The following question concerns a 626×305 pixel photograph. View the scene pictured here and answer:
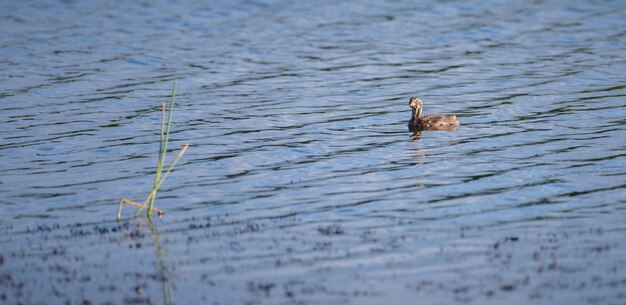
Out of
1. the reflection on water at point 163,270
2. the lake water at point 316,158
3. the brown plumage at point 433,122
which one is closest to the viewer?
the reflection on water at point 163,270

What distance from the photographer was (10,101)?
2531cm

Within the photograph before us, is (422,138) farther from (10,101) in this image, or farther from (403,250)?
(10,101)

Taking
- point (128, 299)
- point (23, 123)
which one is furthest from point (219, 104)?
point (128, 299)

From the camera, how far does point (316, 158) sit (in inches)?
781

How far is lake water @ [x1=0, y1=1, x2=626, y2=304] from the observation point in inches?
513

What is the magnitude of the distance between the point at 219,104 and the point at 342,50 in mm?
8199

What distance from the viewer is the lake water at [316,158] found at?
13.0 metres

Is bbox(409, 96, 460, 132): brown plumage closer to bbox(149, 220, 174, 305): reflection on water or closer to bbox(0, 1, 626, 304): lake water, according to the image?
bbox(0, 1, 626, 304): lake water

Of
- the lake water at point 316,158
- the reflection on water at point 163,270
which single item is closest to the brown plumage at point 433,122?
the lake water at point 316,158

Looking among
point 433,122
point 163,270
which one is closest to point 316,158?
point 433,122

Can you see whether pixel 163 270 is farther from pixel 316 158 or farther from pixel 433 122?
pixel 433 122

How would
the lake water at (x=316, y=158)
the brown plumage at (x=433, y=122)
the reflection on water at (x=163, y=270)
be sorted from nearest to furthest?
the reflection on water at (x=163, y=270) → the lake water at (x=316, y=158) → the brown plumage at (x=433, y=122)

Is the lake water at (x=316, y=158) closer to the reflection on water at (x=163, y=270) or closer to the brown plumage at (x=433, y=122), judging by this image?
the reflection on water at (x=163, y=270)

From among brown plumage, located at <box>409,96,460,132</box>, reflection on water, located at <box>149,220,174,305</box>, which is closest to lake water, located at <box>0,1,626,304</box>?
reflection on water, located at <box>149,220,174,305</box>
